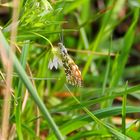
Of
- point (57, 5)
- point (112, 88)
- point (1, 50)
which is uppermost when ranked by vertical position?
point (57, 5)

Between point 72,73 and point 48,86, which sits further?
point 48,86

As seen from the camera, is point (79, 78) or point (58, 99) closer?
point (79, 78)

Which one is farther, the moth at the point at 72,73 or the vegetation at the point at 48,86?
the moth at the point at 72,73

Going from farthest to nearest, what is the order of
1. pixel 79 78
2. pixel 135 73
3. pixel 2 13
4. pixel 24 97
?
pixel 2 13
pixel 135 73
pixel 24 97
pixel 79 78

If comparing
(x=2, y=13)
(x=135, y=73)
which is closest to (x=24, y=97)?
(x=135, y=73)

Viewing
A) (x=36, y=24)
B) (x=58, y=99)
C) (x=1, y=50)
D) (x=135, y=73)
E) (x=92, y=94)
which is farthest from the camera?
(x=135, y=73)

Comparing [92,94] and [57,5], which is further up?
[57,5]

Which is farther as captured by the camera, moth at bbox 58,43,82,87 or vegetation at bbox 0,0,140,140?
moth at bbox 58,43,82,87

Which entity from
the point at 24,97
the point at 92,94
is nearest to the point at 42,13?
the point at 24,97

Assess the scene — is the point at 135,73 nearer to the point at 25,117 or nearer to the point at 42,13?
the point at 25,117
